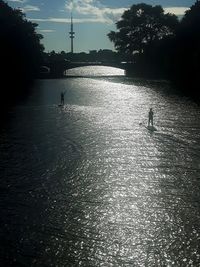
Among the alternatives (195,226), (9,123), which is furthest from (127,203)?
(9,123)

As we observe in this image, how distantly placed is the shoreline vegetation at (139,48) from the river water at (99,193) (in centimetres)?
3479

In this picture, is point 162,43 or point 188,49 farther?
point 162,43

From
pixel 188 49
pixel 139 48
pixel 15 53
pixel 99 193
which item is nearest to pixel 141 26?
pixel 139 48

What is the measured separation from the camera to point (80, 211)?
96.5 feet

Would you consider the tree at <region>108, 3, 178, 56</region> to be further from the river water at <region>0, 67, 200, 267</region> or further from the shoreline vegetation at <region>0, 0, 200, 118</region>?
the river water at <region>0, 67, 200, 267</region>

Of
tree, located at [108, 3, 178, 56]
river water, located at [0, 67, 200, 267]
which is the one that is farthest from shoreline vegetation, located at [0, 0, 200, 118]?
river water, located at [0, 67, 200, 267]

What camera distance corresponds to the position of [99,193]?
108 ft

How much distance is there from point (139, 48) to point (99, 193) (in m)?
162

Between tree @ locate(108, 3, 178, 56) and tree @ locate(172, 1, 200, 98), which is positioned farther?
tree @ locate(108, 3, 178, 56)

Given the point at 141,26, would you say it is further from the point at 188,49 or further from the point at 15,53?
the point at 15,53

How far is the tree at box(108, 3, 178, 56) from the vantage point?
18675 centimetres

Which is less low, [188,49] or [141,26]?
[141,26]

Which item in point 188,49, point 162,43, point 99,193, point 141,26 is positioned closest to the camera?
point 99,193

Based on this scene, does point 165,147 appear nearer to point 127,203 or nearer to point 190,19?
point 127,203
